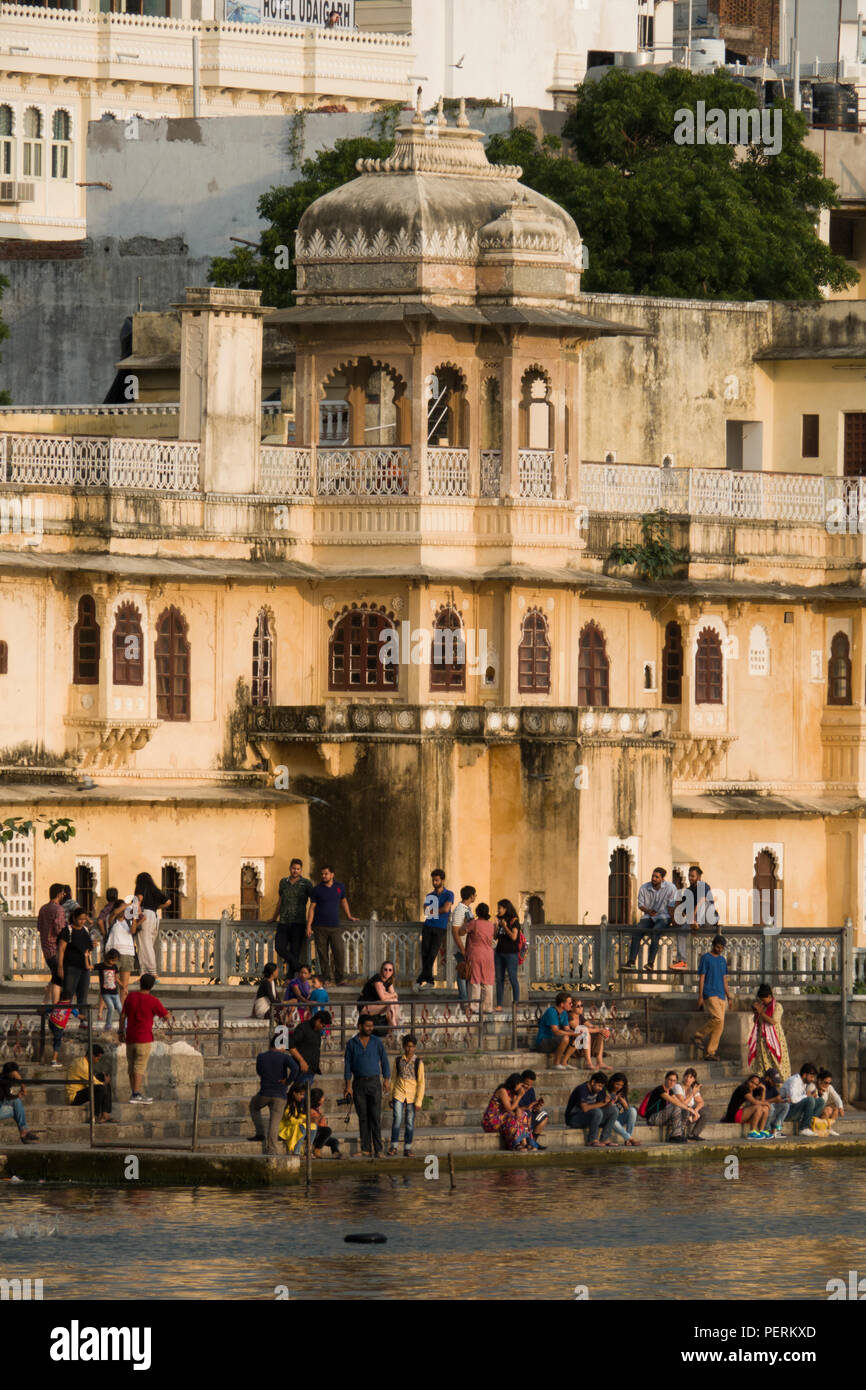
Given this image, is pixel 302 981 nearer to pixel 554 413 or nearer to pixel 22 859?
pixel 22 859

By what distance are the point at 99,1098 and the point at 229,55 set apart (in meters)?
41.9

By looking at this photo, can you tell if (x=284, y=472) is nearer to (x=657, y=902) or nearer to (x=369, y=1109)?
(x=657, y=902)

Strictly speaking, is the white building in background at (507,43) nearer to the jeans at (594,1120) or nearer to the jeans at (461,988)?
the jeans at (461,988)

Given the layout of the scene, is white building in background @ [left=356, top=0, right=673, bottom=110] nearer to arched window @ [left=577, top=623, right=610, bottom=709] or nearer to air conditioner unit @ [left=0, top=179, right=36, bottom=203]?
air conditioner unit @ [left=0, top=179, right=36, bottom=203]

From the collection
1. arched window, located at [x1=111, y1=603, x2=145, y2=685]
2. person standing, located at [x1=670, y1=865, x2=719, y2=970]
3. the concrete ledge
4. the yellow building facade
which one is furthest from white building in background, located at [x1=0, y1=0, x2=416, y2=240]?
the concrete ledge

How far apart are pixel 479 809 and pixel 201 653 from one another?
3896 millimetres

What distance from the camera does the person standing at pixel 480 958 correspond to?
44.0 m

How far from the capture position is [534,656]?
52.0 m

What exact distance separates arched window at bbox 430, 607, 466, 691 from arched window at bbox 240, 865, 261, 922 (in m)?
3.27

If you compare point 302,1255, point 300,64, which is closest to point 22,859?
point 302,1255

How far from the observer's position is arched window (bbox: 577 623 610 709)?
53.7m

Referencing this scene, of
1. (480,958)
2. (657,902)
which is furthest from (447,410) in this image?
(480,958)

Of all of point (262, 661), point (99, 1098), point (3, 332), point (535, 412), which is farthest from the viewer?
point (3, 332)

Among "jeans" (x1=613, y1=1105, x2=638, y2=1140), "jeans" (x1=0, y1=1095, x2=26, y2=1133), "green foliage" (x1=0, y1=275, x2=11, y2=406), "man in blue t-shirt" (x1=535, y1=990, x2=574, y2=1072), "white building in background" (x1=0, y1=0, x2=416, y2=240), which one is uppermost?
"white building in background" (x1=0, y1=0, x2=416, y2=240)
